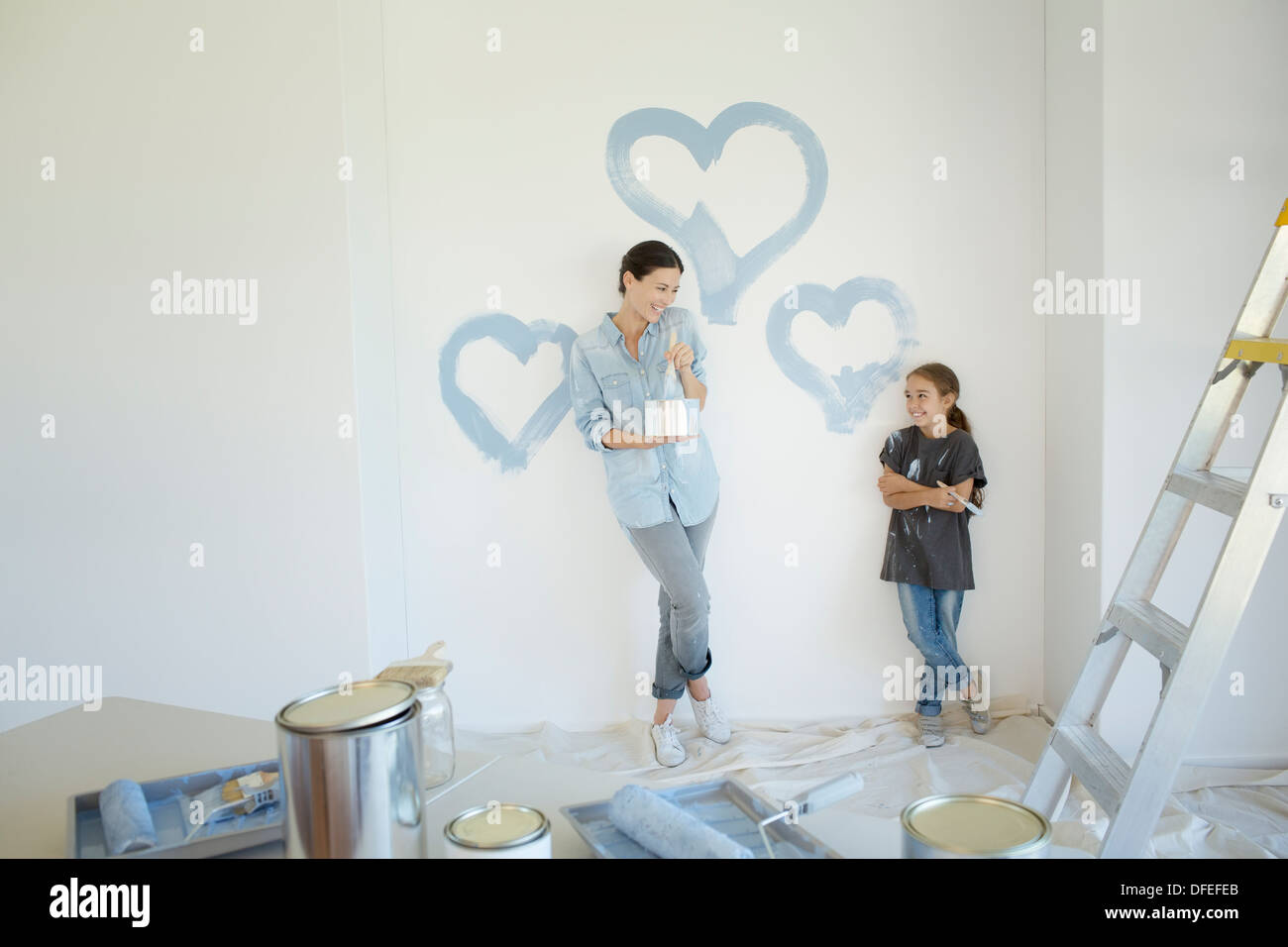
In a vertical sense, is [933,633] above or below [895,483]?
below

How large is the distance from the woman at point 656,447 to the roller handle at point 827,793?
6.27 ft

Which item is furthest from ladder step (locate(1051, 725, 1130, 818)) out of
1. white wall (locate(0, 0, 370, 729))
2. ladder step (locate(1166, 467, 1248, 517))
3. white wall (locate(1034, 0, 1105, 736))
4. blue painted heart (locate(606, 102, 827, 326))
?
white wall (locate(0, 0, 370, 729))

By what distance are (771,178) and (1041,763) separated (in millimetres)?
2033

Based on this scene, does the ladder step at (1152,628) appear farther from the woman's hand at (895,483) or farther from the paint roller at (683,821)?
the woman's hand at (895,483)

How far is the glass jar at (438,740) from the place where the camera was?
1145 mm

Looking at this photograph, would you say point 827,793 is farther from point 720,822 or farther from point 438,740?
point 438,740

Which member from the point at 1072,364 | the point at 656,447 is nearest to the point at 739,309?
the point at 656,447

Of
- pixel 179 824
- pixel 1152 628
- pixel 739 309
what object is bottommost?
pixel 179 824

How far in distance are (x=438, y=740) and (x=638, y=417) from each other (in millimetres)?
1798

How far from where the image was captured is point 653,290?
2.78 metres
